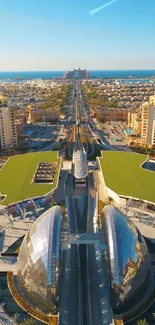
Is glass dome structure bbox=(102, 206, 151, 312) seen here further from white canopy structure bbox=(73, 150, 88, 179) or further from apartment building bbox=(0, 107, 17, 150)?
apartment building bbox=(0, 107, 17, 150)

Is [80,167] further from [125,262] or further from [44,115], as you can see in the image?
[44,115]

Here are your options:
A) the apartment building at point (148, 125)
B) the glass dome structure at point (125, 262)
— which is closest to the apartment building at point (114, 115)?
the apartment building at point (148, 125)

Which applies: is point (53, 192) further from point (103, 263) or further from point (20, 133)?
point (20, 133)

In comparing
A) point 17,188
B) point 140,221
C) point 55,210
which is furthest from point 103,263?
point 17,188

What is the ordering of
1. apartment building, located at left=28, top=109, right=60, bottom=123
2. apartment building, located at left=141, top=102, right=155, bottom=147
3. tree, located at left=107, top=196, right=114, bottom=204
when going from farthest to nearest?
apartment building, located at left=28, top=109, right=60, bottom=123
apartment building, located at left=141, top=102, right=155, bottom=147
tree, located at left=107, top=196, right=114, bottom=204

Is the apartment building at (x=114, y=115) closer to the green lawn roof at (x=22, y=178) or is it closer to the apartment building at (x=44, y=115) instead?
the apartment building at (x=44, y=115)

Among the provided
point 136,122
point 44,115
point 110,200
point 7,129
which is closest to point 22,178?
point 110,200

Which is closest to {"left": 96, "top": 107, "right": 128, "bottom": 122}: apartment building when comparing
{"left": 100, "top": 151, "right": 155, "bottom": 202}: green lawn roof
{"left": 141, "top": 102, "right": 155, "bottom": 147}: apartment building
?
{"left": 141, "top": 102, "right": 155, "bottom": 147}: apartment building
